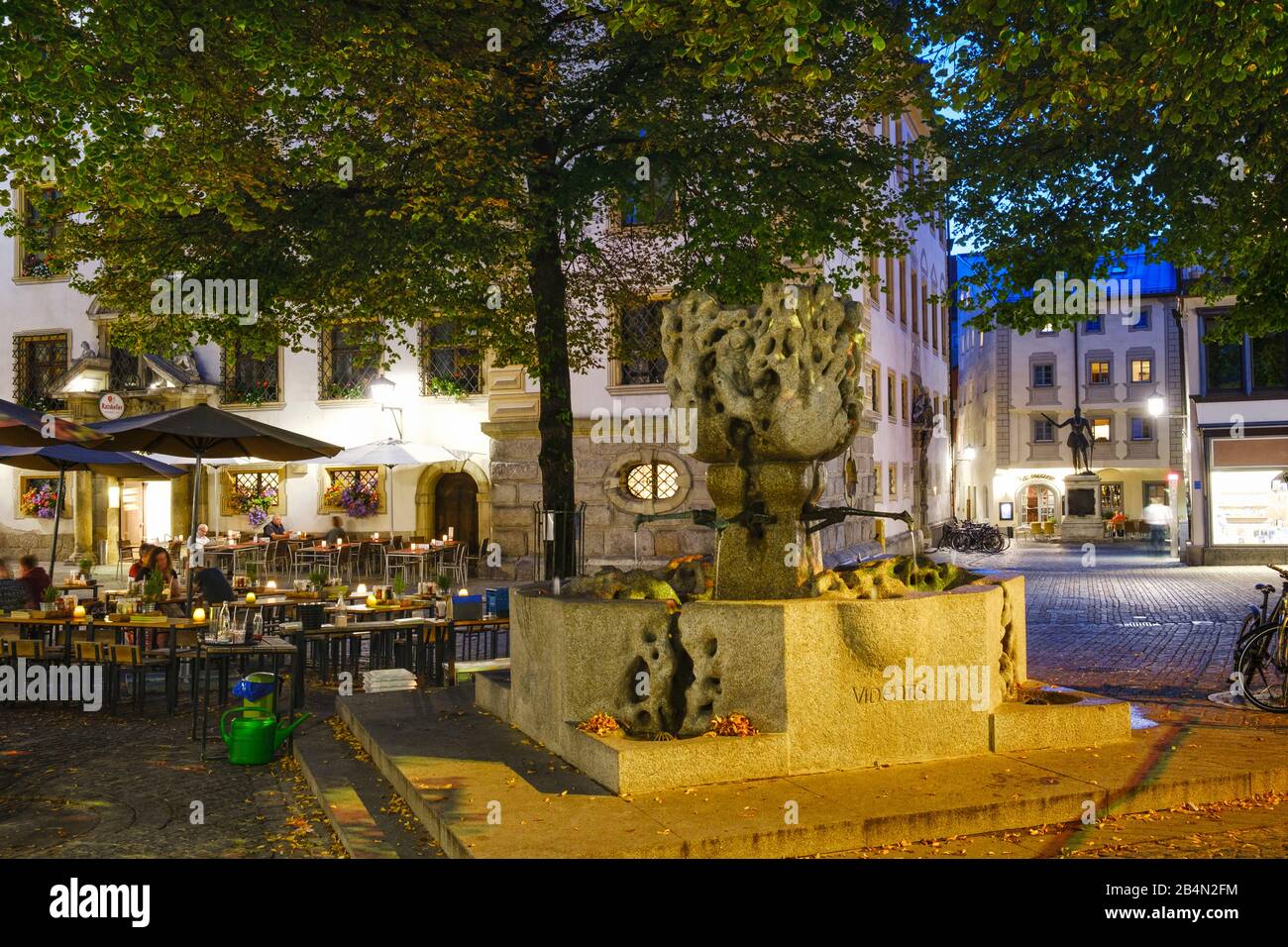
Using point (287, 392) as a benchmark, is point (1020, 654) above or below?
below

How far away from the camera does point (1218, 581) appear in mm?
22500

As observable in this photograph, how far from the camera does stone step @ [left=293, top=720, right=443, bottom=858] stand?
5691mm

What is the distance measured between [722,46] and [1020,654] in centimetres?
552

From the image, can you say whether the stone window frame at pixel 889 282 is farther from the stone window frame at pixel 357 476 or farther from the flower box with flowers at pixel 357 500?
the flower box with flowers at pixel 357 500

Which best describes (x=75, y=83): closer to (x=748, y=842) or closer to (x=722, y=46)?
(x=722, y=46)

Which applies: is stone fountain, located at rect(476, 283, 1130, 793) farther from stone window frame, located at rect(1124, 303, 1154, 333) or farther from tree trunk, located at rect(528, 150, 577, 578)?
stone window frame, located at rect(1124, 303, 1154, 333)

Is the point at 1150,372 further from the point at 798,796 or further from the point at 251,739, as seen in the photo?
the point at 251,739

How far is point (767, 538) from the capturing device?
24.5ft

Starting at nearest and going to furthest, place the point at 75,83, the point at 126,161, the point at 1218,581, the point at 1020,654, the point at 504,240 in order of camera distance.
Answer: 1. the point at 1020,654
2. the point at 75,83
3. the point at 126,161
4. the point at 504,240
5. the point at 1218,581

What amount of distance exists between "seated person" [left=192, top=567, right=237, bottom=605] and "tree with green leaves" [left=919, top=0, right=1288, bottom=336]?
895 cm

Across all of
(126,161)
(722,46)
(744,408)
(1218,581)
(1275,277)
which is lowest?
(1218,581)

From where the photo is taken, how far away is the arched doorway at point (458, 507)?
26.7m

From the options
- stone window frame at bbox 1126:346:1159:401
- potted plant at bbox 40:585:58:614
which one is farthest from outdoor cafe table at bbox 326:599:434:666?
stone window frame at bbox 1126:346:1159:401
